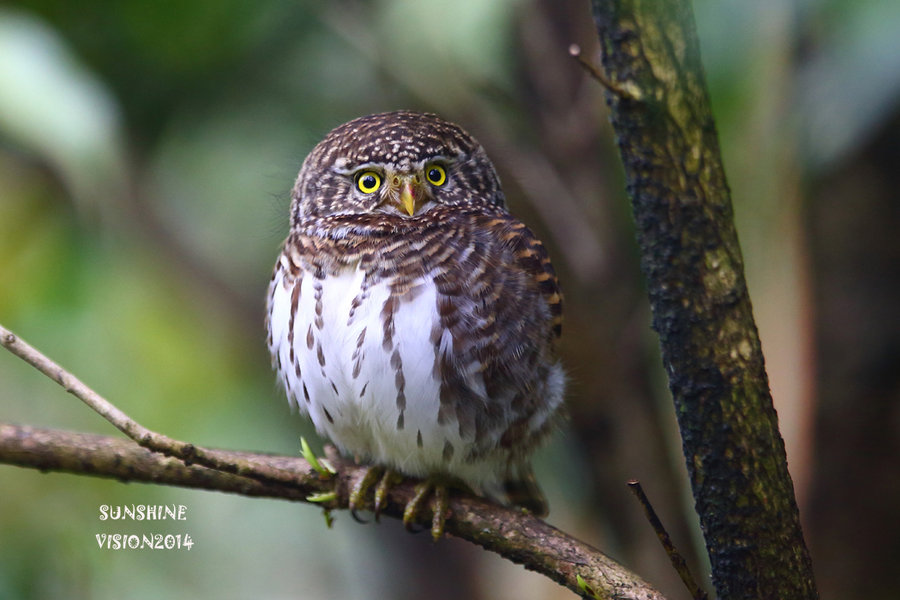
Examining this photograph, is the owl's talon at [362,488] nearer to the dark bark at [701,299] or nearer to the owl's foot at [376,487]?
the owl's foot at [376,487]

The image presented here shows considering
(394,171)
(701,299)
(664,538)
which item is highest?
(394,171)

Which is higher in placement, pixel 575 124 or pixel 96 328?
pixel 575 124

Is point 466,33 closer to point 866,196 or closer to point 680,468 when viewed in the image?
point 866,196

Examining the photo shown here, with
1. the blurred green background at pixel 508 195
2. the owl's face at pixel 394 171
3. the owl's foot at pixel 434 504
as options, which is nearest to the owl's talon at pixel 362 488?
the owl's foot at pixel 434 504

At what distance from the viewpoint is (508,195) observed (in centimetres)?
422

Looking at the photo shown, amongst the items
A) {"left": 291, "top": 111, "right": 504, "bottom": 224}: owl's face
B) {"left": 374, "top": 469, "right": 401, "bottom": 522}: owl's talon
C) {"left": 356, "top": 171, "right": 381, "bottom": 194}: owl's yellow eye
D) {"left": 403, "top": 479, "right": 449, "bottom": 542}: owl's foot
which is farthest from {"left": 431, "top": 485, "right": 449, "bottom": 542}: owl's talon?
{"left": 356, "top": 171, "right": 381, "bottom": 194}: owl's yellow eye

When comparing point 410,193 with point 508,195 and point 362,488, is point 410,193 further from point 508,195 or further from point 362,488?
point 508,195

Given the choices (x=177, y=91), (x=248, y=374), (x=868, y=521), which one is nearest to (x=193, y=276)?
(x=248, y=374)

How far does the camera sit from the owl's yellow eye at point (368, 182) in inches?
118

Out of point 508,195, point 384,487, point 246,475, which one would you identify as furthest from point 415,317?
point 508,195

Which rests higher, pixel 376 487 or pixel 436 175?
pixel 436 175

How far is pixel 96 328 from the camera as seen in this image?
155 inches

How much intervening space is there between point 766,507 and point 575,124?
2.46 meters

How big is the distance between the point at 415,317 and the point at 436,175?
0.66 metres
